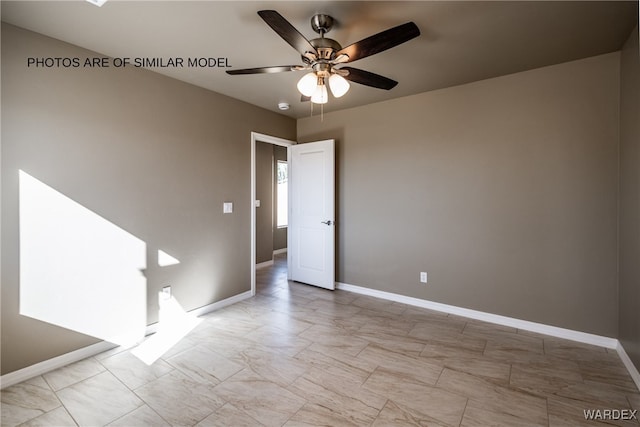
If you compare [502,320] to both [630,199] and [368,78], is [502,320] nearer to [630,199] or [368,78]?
[630,199]

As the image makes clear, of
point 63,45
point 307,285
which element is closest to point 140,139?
point 63,45

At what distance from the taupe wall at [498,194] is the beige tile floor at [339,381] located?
1.72 ft

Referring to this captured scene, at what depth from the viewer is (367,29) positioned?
2.19 m

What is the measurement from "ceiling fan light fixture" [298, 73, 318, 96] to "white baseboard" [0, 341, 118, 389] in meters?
2.79

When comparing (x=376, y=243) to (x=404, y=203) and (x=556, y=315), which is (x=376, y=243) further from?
(x=556, y=315)

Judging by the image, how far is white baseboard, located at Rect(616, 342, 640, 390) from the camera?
2107 millimetres

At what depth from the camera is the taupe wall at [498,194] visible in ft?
8.69

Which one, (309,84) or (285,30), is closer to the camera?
(285,30)

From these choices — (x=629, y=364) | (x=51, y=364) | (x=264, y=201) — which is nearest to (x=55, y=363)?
(x=51, y=364)

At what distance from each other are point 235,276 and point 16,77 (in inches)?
107

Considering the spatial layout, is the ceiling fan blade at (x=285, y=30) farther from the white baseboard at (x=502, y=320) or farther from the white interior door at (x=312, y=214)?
the white baseboard at (x=502, y=320)

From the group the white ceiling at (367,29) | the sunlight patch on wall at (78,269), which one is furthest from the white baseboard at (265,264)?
the white ceiling at (367,29)

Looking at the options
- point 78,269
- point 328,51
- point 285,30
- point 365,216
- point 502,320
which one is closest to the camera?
point 285,30

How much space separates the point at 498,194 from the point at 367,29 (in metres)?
2.16
